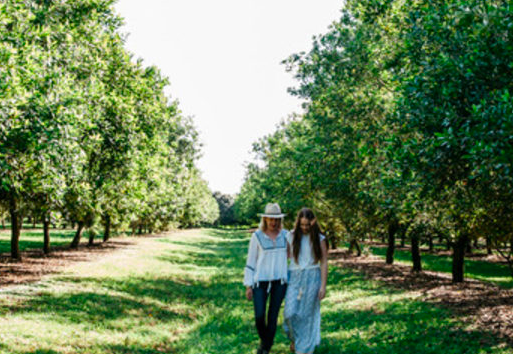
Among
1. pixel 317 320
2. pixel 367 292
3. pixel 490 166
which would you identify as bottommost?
pixel 367 292

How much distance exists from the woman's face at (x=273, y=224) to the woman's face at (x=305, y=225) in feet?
1.43

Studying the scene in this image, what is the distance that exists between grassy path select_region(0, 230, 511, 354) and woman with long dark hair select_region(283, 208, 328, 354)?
1910mm

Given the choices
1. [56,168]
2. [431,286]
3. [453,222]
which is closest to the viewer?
[56,168]

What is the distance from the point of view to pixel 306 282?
7203mm

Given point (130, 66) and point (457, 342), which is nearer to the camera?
point (457, 342)

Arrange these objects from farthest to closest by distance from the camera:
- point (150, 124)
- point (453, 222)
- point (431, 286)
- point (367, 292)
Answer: point (150, 124)
point (431, 286)
point (367, 292)
point (453, 222)

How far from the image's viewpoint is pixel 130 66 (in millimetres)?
19734

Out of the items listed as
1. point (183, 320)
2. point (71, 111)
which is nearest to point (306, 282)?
point (183, 320)

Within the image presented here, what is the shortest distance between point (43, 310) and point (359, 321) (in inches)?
334

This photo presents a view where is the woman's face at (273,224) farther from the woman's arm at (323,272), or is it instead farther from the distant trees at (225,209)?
the distant trees at (225,209)

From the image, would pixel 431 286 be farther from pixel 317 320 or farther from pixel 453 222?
pixel 317 320

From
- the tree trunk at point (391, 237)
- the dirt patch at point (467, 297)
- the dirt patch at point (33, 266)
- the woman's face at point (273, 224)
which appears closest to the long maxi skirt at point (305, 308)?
the woman's face at point (273, 224)

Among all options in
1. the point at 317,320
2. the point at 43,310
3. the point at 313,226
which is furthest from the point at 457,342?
the point at 43,310

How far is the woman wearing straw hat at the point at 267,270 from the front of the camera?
7.31m
